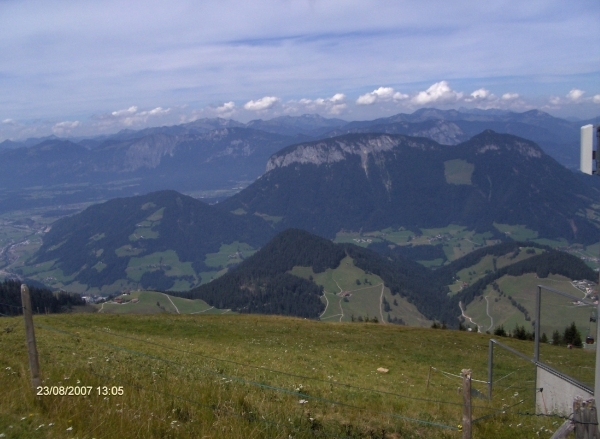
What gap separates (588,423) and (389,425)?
4.05m

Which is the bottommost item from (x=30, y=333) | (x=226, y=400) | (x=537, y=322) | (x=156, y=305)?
(x=156, y=305)

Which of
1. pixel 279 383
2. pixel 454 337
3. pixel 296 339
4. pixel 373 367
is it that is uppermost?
pixel 279 383

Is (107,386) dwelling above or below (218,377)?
above

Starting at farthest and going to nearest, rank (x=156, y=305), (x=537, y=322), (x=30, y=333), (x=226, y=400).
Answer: (x=156, y=305) < (x=537, y=322) < (x=226, y=400) < (x=30, y=333)

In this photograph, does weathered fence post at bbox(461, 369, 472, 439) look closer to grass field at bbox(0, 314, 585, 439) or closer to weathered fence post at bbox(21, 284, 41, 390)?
grass field at bbox(0, 314, 585, 439)

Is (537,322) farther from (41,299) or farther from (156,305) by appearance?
(156,305)

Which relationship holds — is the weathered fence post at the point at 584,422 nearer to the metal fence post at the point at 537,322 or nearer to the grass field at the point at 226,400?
the grass field at the point at 226,400

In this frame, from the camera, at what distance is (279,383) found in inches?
551

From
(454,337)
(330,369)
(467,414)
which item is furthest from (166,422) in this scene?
(454,337)

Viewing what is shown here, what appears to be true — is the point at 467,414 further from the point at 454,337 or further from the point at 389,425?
the point at 454,337
